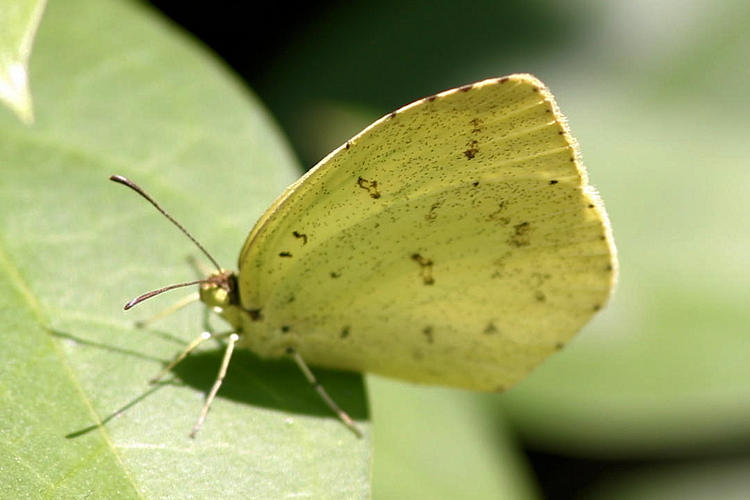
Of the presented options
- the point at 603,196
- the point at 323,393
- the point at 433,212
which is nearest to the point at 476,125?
the point at 433,212

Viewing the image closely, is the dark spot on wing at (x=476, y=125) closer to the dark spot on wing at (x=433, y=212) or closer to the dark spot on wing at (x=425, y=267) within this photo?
the dark spot on wing at (x=433, y=212)

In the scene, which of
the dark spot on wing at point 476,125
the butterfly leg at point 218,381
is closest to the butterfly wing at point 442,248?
the dark spot on wing at point 476,125

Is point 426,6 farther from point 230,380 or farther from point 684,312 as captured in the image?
point 230,380

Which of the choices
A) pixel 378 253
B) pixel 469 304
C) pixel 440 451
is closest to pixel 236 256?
pixel 378 253

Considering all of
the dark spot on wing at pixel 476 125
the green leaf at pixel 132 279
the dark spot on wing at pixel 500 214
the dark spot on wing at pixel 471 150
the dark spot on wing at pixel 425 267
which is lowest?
the green leaf at pixel 132 279

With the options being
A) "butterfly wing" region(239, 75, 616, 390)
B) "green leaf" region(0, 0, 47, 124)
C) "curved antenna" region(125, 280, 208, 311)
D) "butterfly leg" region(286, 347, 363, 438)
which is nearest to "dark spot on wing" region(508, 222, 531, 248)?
"butterfly wing" region(239, 75, 616, 390)

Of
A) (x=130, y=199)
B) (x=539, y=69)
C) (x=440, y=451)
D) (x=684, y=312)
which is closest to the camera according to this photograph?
(x=130, y=199)

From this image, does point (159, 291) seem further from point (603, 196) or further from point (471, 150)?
point (603, 196)
